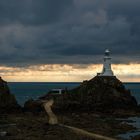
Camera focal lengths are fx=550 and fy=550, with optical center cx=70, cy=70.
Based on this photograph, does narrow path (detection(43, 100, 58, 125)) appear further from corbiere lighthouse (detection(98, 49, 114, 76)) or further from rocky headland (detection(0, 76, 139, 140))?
corbiere lighthouse (detection(98, 49, 114, 76))

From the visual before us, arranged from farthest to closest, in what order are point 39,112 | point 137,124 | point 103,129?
1. point 39,112
2. point 137,124
3. point 103,129

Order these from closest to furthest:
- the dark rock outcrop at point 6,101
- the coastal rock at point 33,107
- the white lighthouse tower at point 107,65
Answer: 1. the dark rock outcrop at point 6,101
2. the coastal rock at point 33,107
3. the white lighthouse tower at point 107,65

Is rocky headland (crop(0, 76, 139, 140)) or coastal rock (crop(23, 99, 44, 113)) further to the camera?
coastal rock (crop(23, 99, 44, 113))

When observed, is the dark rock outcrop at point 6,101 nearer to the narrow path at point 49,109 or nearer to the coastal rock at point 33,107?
the coastal rock at point 33,107

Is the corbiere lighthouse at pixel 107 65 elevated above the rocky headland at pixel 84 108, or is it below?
above

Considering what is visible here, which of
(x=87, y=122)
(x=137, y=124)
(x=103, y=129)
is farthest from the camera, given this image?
(x=137, y=124)

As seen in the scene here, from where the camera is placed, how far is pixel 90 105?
115 meters

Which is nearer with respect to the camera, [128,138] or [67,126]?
[128,138]

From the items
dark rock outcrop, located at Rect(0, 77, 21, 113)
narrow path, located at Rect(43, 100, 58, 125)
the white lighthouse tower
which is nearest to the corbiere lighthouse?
the white lighthouse tower

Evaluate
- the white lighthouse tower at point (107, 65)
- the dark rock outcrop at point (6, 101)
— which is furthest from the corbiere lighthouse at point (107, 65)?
the dark rock outcrop at point (6, 101)

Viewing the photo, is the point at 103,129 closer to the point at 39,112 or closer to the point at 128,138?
the point at 128,138

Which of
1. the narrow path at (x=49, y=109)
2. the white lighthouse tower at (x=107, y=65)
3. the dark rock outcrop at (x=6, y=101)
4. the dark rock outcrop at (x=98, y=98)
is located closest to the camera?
the narrow path at (x=49, y=109)

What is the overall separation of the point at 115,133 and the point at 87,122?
13.7 meters

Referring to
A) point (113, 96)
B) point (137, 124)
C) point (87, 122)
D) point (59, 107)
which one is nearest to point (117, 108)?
point (113, 96)
